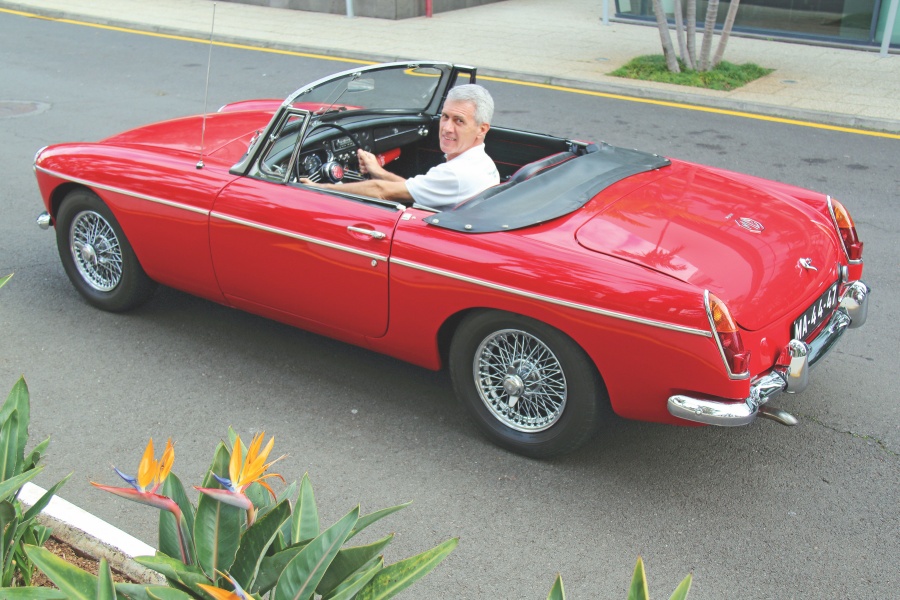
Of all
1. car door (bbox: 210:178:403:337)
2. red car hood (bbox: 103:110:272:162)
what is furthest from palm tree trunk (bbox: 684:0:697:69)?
car door (bbox: 210:178:403:337)

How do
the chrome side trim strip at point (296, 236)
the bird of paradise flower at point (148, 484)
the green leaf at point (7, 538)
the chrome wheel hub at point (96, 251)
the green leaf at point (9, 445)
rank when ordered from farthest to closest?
the chrome wheel hub at point (96, 251) < the chrome side trim strip at point (296, 236) < the green leaf at point (9, 445) < the green leaf at point (7, 538) < the bird of paradise flower at point (148, 484)

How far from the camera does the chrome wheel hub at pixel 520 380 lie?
416 centimetres

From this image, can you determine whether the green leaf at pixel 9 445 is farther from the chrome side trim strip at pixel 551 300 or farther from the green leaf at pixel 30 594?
the chrome side trim strip at pixel 551 300

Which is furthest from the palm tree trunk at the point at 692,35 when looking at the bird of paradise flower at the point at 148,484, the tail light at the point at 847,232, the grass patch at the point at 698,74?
the bird of paradise flower at the point at 148,484

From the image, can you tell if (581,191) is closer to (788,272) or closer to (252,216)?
(788,272)

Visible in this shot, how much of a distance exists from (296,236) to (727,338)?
2.11 m

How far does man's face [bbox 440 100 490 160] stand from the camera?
15.6ft

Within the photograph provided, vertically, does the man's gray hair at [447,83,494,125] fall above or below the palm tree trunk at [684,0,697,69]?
below

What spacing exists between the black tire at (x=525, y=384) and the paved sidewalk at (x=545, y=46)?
7179 mm

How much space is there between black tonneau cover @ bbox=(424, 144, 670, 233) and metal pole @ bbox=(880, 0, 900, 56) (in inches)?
382

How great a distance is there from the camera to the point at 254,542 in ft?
7.91

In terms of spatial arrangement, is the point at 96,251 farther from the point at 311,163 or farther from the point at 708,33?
the point at 708,33

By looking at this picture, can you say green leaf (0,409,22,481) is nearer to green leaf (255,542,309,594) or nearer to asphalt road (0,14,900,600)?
green leaf (255,542,309,594)

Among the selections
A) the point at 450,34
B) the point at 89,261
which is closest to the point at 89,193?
the point at 89,261
